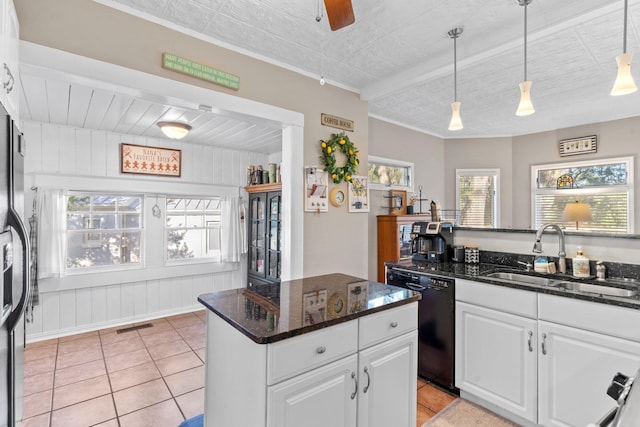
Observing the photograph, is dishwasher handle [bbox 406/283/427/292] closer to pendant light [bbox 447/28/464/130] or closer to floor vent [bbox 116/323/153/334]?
pendant light [bbox 447/28/464/130]

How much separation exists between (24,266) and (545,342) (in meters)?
2.73

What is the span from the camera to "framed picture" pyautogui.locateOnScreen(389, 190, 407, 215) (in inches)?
169

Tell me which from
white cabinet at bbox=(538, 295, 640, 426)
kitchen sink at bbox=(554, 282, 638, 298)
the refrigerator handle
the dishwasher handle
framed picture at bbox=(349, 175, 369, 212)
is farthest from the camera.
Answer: framed picture at bbox=(349, 175, 369, 212)

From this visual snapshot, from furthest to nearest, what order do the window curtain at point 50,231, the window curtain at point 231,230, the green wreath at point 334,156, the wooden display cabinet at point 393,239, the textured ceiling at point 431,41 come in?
1. the window curtain at point 231,230
2. the wooden display cabinet at point 393,239
3. the window curtain at point 50,231
4. the green wreath at point 334,156
5. the textured ceiling at point 431,41

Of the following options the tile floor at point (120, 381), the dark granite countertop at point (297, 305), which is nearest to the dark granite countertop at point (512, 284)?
the dark granite countertop at point (297, 305)

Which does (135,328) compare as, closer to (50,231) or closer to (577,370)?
(50,231)

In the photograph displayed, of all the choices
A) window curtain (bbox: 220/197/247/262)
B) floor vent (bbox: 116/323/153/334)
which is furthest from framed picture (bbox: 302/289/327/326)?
window curtain (bbox: 220/197/247/262)

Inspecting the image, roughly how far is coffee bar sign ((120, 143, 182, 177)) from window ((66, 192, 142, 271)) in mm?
404

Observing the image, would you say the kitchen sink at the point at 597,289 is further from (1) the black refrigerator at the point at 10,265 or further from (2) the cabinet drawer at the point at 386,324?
(1) the black refrigerator at the point at 10,265

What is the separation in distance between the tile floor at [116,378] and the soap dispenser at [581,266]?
2.78 metres

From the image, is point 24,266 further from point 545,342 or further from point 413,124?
point 413,124

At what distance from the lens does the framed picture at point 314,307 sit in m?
1.37

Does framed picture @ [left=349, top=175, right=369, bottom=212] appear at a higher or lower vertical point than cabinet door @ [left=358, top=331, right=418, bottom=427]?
higher

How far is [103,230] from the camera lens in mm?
4141
